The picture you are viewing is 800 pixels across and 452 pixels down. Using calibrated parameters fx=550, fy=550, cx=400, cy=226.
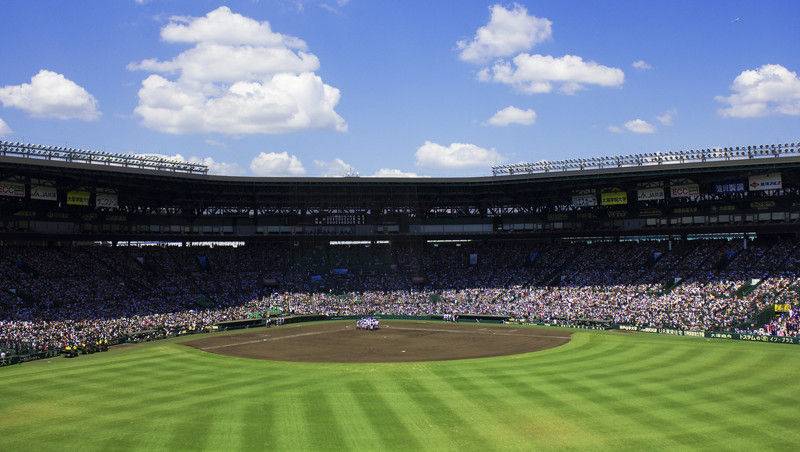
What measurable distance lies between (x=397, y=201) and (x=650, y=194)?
36.3 m

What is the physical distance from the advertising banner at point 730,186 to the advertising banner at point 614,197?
10.7 meters

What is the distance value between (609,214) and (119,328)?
65803mm

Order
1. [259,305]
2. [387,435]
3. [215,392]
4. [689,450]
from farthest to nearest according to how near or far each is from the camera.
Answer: [259,305]
[215,392]
[387,435]
[689,450]

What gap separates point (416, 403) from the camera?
29.5 m

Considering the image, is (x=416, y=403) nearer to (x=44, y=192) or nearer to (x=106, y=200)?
(x=44, y=192)

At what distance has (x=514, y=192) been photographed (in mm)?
82750

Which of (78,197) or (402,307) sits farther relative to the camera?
(402,307)

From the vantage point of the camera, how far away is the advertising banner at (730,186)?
218 ft

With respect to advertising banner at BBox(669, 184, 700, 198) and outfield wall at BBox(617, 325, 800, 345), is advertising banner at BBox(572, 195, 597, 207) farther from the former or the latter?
outfield wall at BBox(617, 325, 800, 345)

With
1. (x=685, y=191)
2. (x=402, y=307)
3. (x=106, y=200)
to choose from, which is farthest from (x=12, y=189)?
(x=685, y=191)

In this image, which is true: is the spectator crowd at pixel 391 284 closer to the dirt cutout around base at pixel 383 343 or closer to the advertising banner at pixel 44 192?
the advertising banner at pixel 44 192

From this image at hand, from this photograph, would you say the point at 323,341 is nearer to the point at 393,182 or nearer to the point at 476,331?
the point at 476,331

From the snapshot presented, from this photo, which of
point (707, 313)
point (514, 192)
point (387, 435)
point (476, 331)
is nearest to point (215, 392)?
point (387, 435)

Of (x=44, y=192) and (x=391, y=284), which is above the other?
(x=44, y=192)
